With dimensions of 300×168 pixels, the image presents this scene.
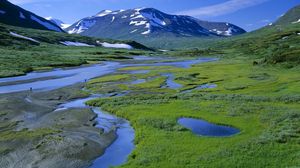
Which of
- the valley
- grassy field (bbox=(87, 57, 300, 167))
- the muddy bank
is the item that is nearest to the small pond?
the valley

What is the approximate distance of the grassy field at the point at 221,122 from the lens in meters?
29.4

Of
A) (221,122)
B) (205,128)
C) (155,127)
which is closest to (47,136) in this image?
(155,127)

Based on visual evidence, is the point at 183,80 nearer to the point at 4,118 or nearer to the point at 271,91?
the point at 271,91

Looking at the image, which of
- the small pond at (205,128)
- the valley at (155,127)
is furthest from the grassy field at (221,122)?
the small pond at (205,128)

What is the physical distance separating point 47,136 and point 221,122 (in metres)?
20.4

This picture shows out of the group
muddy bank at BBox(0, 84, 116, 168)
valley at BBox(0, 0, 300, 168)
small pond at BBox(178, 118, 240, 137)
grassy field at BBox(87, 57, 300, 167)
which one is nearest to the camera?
grassy field at BBox(87, 57, 300, 167)

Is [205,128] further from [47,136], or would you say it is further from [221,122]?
[47,136]

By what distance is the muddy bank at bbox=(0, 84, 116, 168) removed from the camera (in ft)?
106

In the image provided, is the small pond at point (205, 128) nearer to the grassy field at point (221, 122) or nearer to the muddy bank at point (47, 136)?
the grassy field at point (221, 122)

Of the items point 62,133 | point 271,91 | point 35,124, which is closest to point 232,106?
point 271,91

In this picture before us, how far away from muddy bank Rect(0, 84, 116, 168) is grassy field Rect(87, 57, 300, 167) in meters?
4.85

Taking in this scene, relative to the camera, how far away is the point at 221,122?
4175 centimetres

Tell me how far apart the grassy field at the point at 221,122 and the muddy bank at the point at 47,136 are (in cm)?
485

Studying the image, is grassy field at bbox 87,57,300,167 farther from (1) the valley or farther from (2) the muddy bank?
Answer: (2) the muddy bank
